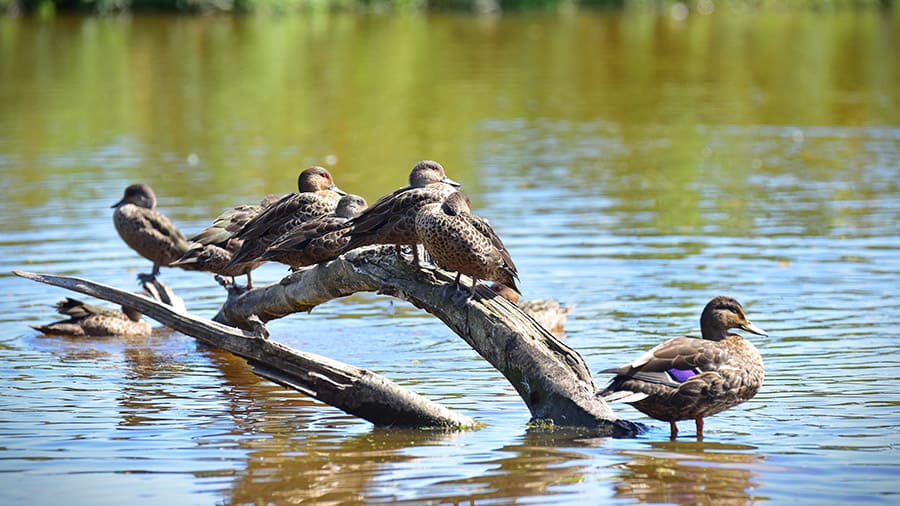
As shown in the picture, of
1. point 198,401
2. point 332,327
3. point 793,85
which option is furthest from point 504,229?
point 793,85

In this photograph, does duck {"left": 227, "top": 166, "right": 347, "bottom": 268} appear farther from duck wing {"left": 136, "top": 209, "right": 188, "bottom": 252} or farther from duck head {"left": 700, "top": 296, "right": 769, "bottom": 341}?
duck head {"left": 700, "top": 296, "right": 769, "bottom": 341}

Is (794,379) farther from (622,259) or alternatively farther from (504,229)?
(504,229)

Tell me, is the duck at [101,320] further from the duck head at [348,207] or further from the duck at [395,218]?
the duck at [395,218]

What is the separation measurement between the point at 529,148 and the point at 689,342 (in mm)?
12358

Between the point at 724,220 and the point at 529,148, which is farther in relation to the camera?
the point at 529,148

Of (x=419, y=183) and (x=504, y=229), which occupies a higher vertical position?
(x=419, y=183)

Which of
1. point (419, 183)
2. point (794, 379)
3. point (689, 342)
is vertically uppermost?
point (419, 183)

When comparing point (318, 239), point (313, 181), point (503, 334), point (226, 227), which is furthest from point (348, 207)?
point (503, 334)

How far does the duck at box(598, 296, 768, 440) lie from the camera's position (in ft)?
24.0

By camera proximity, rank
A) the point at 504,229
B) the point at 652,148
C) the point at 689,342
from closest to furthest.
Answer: the point at 689,342
the point at 504,229
the point at 652,148

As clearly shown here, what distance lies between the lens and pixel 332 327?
1088 cm

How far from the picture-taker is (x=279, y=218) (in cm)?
922

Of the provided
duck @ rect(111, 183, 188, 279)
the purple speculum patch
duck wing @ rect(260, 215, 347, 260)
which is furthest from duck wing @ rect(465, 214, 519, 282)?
duck @ rect(111, 183, 188, 279)

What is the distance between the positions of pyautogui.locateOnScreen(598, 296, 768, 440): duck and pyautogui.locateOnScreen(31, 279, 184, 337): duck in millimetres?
4487
